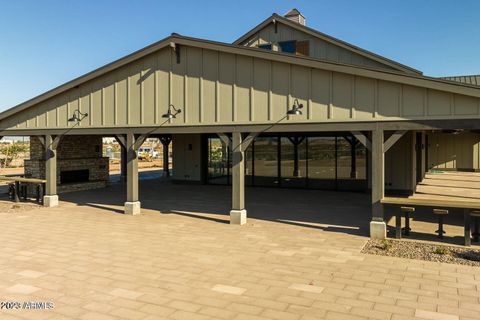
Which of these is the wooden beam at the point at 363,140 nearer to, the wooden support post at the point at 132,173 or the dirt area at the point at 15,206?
the wooden support post at the point at 132,173

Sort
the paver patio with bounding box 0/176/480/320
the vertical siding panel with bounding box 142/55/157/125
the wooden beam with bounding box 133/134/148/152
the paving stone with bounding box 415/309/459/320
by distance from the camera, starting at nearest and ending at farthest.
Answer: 1. the paving stone with bounding box 415/309/459/320
2. the paver patio with bounding box 0/176/480/320
3. the vertical siding panel with bounding box 142/55/157/125
4. the wooden beam with bounding box 133/134/148/152

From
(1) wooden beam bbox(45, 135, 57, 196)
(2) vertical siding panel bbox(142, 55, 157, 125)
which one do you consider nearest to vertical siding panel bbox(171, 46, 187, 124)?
(2) vertical siding panel bbox(142, 55, 157, 125)

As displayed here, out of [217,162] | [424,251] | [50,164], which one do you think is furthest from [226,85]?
[217,162]

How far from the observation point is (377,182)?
9.96 m

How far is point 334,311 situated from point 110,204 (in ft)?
38.5

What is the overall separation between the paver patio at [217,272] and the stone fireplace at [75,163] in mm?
6135

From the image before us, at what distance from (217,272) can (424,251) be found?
4.35m

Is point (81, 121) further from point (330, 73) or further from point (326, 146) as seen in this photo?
point (326, 146)

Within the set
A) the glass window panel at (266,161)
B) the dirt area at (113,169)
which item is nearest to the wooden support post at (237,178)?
the glass window panel at (266,161)

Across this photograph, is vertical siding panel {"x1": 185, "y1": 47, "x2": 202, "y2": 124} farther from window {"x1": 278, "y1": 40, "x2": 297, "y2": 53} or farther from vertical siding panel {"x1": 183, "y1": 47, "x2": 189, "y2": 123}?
window {"x1": 278, "y1": 40, "x2": 297, "y2": 53}

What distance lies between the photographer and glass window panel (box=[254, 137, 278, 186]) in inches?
829

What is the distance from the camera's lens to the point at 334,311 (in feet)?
18.5

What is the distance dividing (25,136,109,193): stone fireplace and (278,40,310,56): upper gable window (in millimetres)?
10256

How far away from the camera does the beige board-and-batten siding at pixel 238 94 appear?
941 centimetres
